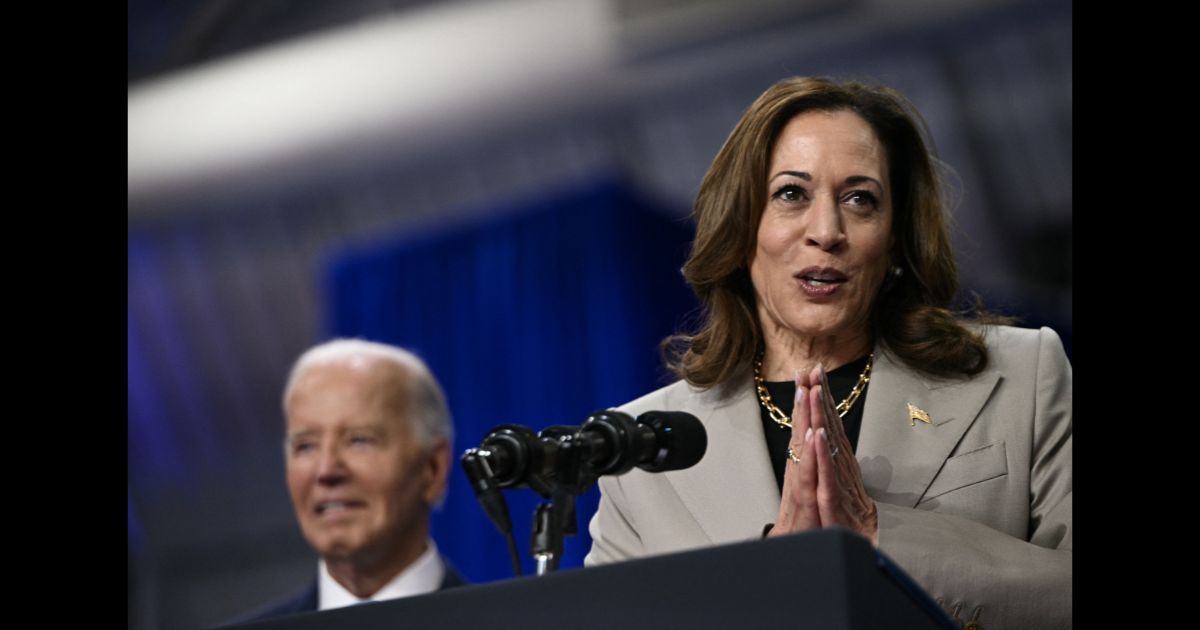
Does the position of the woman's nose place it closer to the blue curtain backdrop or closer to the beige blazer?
the beige blazer

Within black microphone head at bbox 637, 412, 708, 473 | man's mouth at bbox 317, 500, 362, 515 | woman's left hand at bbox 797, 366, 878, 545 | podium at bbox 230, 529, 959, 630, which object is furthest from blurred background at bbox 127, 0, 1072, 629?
podium at bbox 230, 529, 959, 630

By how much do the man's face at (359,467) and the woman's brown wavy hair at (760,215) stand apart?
5.65 ft

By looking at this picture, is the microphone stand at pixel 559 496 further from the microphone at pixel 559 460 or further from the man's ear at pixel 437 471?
the man's ear at pixel 437 471

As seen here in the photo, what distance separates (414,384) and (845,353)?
2119 millimetres

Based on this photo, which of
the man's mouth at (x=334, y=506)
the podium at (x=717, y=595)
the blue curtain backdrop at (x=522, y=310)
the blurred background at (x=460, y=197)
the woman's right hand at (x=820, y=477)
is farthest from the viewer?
the blurred background at (x=460, y=197)

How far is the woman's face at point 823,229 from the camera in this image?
2242 millimetres

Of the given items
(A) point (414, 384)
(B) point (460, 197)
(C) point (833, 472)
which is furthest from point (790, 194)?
(B) point (460, 197)

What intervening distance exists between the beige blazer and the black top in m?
0.03

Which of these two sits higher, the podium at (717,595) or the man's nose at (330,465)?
the man's nose at (330,465)

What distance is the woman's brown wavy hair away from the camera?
7.48 feet

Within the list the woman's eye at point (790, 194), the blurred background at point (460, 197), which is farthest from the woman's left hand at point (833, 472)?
the blurred background at point (460, 197)

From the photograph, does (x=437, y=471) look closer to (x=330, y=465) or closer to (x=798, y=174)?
(x=330, y=465)

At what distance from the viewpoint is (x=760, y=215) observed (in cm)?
231
